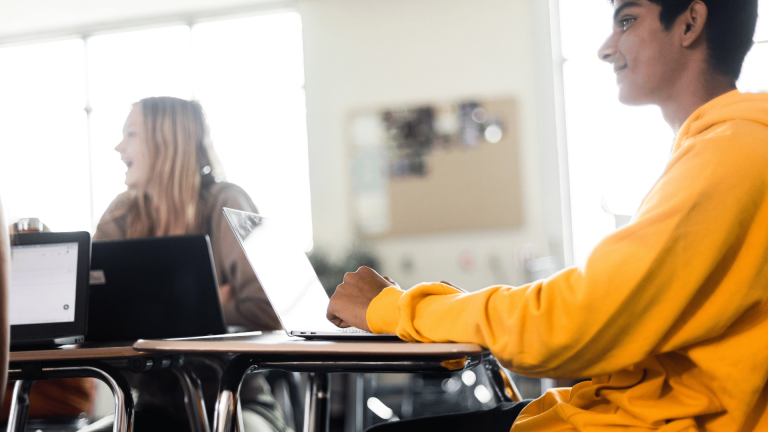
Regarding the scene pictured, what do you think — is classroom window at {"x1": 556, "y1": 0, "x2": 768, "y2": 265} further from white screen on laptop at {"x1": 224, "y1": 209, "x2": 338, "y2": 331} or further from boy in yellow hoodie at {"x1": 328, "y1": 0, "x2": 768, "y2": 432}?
boy in yellow hoodie at {"x1": 328, "y1": 0, "x2": 768, "y2": 432}

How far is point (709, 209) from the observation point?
0.65 m

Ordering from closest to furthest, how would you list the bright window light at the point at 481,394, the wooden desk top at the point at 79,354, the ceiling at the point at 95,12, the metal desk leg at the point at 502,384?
the wooden desk top at the point at 79,354, the metal desk leg at the point at 502,384, the bright window light at the point at 481,394, the ceiling at the point at 95,12

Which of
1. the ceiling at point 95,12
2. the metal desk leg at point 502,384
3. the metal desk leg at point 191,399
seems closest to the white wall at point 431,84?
the ceiling at point 95,12

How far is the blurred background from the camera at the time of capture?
4430 mm

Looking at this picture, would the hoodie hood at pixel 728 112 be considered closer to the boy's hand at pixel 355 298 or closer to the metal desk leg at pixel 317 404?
the boy's hand at pixel 355 298

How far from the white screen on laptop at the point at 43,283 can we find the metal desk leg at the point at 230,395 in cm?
50

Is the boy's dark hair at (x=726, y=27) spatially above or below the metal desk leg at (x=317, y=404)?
above

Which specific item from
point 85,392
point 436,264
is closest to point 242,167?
point 436,264

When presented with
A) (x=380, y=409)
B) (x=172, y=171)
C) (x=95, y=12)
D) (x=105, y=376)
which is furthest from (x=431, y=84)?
(x=105, y=376)

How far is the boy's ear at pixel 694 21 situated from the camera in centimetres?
88

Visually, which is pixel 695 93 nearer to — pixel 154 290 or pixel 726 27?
pixel 726 27

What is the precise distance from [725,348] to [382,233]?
12.9 feet

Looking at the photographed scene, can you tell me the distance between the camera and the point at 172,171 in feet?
6.40

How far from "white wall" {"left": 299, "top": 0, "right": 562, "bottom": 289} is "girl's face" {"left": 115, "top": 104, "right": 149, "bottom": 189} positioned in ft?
8.67
